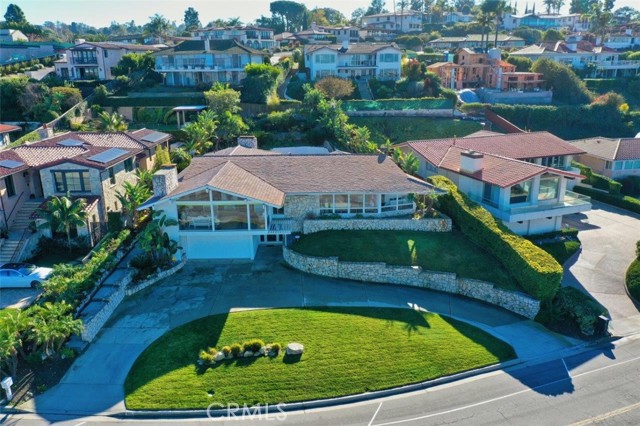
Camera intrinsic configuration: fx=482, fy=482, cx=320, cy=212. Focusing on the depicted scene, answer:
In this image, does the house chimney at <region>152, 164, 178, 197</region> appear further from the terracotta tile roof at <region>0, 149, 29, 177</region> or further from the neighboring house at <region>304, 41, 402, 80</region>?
the neighboring house at <region>304, 41, 402, 80</region>

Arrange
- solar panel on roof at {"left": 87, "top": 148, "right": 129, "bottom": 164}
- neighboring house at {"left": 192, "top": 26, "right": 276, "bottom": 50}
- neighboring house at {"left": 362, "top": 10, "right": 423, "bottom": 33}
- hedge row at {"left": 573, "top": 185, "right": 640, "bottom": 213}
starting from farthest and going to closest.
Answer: neighboring house at {"left": 362, "top": 10, "right": 423, "bottom": 33} < neighboring house at {"left": 192, "top": 26, "right": 276, "bottom": 50} < hedge row at {"left": 573, "top": 185, "right": 640, "bottom": 213} < solar panel on roof at {"left": 87, "top": 148, "right": 129, "bottom": 164}

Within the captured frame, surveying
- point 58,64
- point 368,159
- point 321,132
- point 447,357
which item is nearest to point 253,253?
point 368,159

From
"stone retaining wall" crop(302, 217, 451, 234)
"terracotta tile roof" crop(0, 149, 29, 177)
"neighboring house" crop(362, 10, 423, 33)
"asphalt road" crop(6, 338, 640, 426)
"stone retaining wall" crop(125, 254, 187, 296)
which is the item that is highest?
"neighboring house" crop(362, 10, 423, 33)

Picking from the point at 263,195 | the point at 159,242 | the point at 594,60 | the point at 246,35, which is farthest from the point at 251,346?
the point at 594,60

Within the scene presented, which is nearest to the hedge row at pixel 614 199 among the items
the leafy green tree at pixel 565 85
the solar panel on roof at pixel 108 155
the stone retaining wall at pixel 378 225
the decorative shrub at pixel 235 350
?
the stone retaining wall at pixel 378 225

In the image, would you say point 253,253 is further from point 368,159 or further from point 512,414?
point 512,414

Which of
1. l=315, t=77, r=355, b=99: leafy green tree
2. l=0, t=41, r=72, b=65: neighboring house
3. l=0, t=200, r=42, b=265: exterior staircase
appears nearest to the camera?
l=0, t=200, r=42, b=265: exterior staircase

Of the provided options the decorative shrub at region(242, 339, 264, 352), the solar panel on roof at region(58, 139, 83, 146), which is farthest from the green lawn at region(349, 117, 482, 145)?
the decorative shrub at region(242, 339, 264, 352)
